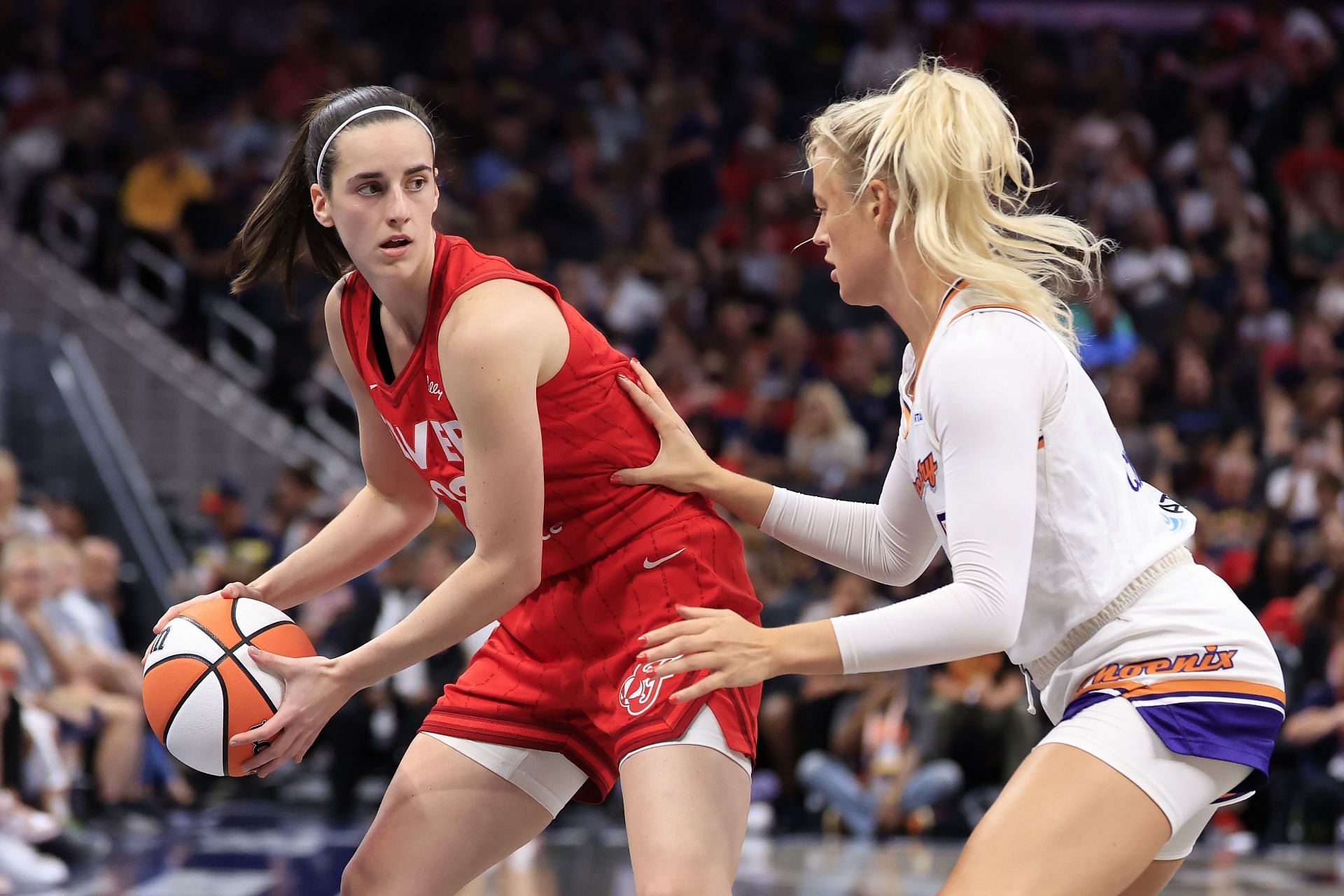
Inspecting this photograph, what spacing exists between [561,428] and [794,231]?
30.3 feet

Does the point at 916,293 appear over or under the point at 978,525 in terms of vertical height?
over

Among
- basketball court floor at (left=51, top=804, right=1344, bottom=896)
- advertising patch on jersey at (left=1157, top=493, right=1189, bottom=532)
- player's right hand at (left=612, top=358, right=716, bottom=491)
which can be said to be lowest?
basketball court floor at (left=51, top=804, right=1344, bottom=896)

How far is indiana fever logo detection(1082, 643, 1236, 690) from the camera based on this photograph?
2557mm

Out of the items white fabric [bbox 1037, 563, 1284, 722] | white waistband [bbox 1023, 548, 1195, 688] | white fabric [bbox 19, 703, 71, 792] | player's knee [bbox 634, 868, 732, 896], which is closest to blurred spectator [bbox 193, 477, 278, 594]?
white fabric [bbox 19, 703, 71, 792]

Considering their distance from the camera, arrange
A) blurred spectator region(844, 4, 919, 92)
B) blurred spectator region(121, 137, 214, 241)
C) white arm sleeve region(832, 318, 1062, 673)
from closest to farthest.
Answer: white arm sleeve region(832, 318, 1062, 673) < blurred spectator region(121, 137, 214, 241) < blurred spectator region(844, 4, 919, 92)

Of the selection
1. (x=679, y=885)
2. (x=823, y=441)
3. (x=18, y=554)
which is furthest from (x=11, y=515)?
(x=679, y=885)

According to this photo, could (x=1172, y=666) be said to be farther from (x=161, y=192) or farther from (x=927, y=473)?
(x=161, y=192)

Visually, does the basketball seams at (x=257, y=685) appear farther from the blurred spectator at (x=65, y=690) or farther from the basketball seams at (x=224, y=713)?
the blurred spectator at (x=65, y=690)

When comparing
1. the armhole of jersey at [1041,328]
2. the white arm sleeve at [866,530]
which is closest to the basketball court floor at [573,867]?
the white arm sleeve at [866,530]

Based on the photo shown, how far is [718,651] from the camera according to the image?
249cm

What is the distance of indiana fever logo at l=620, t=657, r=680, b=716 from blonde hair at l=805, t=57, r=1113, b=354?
90cm

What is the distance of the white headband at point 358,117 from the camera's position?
2912 millimetres

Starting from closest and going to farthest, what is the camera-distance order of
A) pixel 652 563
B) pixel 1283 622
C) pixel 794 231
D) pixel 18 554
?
1. pixel 652 563
2. pixel 18 554
3. pixel 1283 622
4. pixel 794 231

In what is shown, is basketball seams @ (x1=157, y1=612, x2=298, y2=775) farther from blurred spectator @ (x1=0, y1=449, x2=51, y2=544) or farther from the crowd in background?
blurred spectator @ (x1=0, y1=449, x2=51, y2=544)
